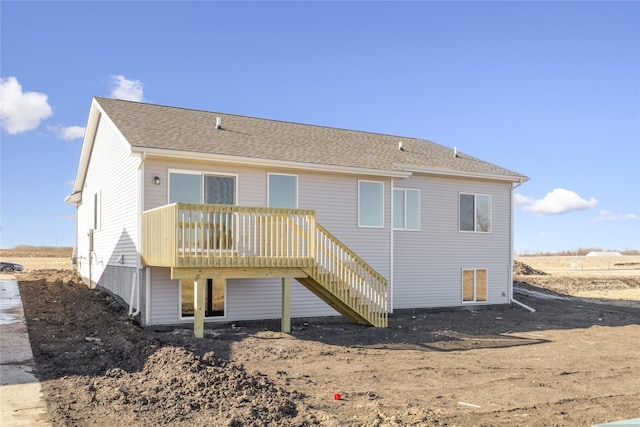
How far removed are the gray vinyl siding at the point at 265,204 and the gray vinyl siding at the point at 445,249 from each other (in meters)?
1.19

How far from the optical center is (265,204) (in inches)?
547

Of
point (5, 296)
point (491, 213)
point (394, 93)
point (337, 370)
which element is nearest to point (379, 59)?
point (394, 93)

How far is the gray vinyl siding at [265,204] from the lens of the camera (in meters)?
12.6

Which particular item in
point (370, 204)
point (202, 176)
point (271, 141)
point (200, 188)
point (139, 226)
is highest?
point (271, 141)

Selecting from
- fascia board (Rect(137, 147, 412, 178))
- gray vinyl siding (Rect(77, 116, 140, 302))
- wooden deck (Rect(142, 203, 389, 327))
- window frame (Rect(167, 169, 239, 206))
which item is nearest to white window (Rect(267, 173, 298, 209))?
fascia board (Rect(137, 147, 412, 178))

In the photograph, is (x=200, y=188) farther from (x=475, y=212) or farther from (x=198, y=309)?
(x=475, y=212)

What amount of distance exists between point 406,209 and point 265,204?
491 centimetres

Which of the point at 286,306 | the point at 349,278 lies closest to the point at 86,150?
the point at 286,306

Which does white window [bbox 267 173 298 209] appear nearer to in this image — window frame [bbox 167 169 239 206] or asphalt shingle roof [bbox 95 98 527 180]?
asphalt shingle roof [bbox 95 98 527 180]

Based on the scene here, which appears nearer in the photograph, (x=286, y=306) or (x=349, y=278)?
(x=286, y=306)

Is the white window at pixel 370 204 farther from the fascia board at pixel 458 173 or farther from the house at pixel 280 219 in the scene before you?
the fascia board at pixel 458 173

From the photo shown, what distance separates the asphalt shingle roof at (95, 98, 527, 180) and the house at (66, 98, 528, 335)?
0.08m

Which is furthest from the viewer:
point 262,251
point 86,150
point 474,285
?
point 86,150

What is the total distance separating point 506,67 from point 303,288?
929 centimetres
